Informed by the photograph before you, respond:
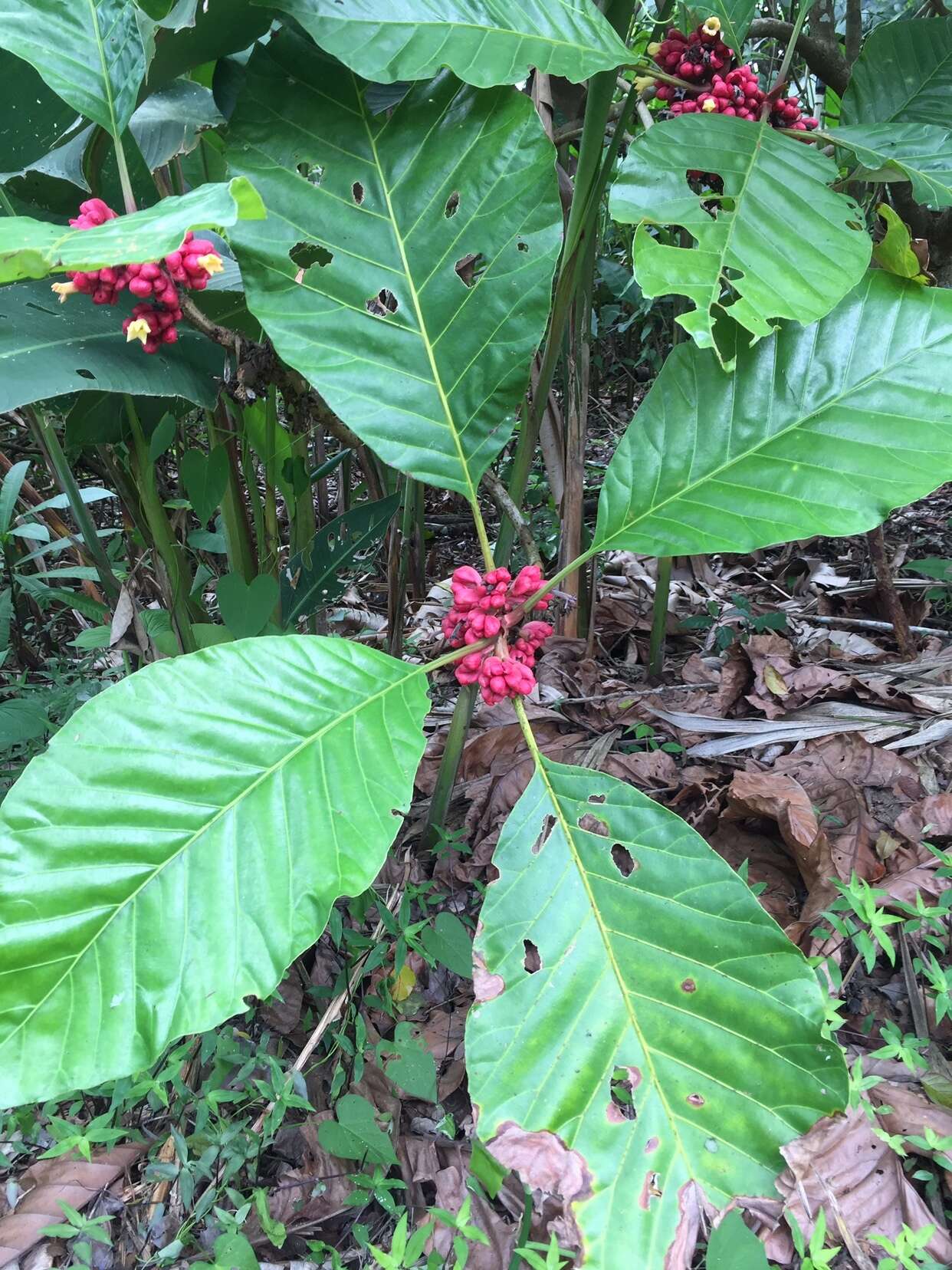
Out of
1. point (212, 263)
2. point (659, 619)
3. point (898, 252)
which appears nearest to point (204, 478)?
point (212, 263)

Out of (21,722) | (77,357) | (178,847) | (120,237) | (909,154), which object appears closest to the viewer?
(120,237)

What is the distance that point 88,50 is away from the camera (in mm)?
678

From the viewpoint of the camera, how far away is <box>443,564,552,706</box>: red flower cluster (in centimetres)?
84

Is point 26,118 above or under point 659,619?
above

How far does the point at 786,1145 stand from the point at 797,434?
659 millimetres

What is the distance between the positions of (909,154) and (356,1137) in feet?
4.20

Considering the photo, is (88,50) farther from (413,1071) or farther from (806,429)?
(413,1071)

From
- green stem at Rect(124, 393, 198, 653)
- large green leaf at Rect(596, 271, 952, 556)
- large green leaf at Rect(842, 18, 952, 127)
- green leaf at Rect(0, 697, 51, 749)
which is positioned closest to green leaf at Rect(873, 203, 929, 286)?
large green leaf at Rect(596, 271, 952, 556)

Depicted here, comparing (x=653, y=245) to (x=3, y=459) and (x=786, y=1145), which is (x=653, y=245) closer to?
(x=786, y=1145)

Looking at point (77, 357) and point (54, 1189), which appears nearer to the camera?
point (77, 357)

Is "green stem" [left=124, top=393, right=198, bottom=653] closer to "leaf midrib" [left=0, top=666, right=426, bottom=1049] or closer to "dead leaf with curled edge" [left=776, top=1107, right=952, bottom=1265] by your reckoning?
"leaf midrib" [left=0, top=666, right=426, bottom=1049]

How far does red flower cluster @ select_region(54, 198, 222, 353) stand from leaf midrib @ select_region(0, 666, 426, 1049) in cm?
38

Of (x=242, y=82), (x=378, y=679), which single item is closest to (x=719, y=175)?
(x=242, y=82)

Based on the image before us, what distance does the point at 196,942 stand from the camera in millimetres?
624
